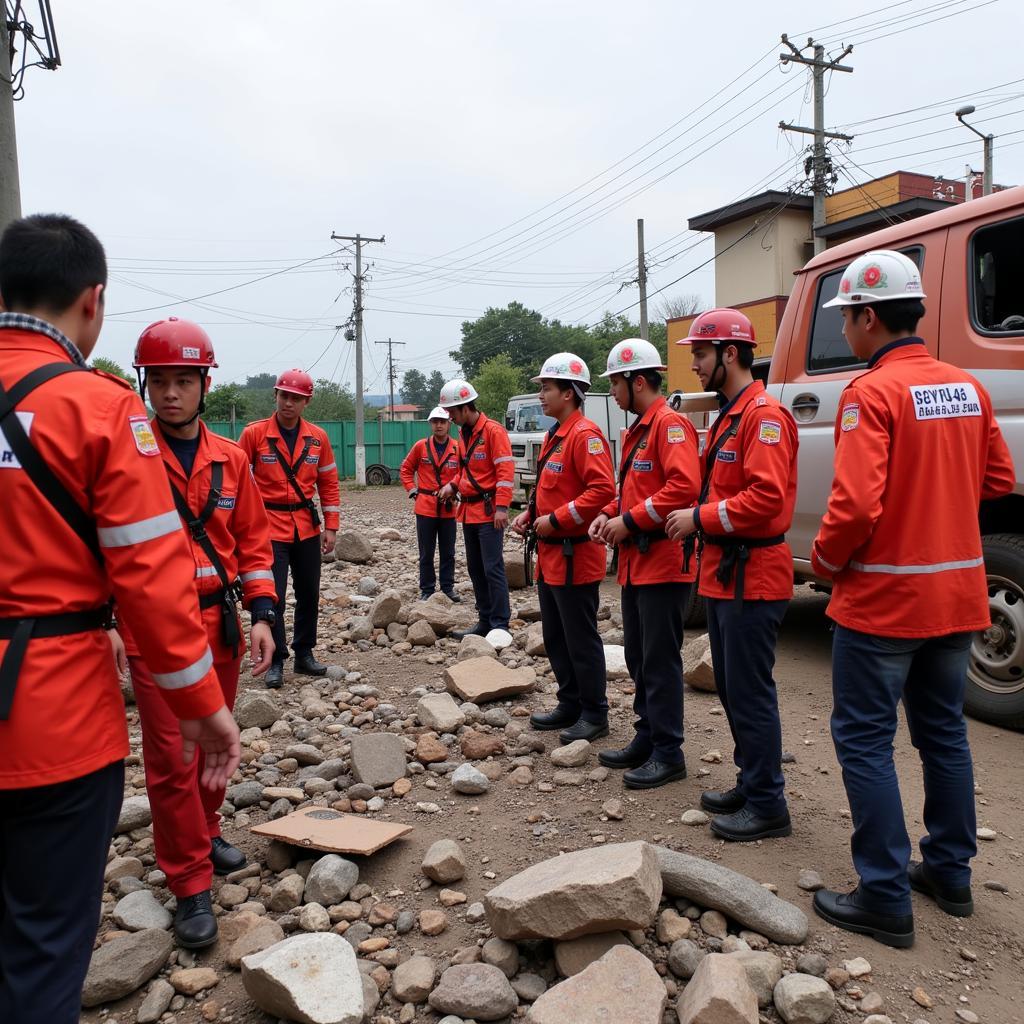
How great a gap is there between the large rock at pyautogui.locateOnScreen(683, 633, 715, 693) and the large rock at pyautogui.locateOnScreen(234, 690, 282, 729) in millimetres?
2557

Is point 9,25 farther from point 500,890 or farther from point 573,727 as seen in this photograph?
point 500,890

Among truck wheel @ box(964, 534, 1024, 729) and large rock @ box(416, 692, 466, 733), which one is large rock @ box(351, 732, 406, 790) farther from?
truck wheel @ box(964, 534, 1024, 729)

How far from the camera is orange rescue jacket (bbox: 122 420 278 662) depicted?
10.0ft

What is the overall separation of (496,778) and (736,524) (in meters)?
1.76

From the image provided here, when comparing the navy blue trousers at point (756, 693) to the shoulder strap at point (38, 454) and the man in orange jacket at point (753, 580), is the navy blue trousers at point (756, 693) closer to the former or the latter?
the man in orange jacket at point (753, 580)

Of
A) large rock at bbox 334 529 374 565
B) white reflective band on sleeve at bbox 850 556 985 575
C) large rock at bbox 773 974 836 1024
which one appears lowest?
large rock at bbox 773 974 836 1024

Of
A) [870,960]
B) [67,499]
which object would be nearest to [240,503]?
[67,499]

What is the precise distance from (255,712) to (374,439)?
31.0 metres

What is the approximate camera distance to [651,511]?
3729mm

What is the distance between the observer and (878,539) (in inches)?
104

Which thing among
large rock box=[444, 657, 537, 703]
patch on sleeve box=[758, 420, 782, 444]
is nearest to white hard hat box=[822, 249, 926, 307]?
patch on sleeve box=[758, 420, 782, 444]

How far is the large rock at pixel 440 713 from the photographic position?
4.69m

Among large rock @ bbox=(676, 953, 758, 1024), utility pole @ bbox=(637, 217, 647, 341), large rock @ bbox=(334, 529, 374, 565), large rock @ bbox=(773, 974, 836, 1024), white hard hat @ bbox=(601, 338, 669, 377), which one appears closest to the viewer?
large rock @ bbox=(676, 953, 758, 1024)

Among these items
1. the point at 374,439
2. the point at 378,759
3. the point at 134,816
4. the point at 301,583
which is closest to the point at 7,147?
the point at 301,583
